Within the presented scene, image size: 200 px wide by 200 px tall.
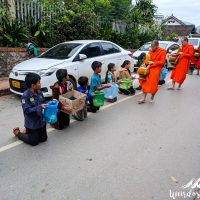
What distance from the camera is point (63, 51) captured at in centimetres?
757

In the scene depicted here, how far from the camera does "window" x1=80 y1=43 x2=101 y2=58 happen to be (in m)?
7.67

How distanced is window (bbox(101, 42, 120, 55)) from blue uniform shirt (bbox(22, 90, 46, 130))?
483 centimetres

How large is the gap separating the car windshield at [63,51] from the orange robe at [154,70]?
2.23 m

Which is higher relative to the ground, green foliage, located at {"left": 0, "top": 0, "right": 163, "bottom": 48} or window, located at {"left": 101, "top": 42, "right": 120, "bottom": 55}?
green foliage, located at {"left": 0, "top": 0, "right": 163, "bottom": 48}

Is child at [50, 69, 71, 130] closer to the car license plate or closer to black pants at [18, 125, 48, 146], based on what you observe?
black pants at [18, 125, 48, 146]

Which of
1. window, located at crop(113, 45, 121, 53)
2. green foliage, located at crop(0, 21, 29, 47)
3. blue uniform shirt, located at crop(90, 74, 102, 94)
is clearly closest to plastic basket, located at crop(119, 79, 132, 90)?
blue uniform shirt, located at crop(90, 74, 102, 94)

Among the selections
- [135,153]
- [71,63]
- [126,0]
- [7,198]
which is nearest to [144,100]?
[71,63]

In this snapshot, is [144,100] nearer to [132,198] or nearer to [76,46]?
[76,46]

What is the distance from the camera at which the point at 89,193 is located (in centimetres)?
295

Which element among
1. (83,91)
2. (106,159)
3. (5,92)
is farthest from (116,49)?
(106,159)

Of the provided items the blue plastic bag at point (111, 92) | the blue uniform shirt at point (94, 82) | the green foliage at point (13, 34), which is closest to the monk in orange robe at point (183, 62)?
the blue plastic bag at point (111, 92)

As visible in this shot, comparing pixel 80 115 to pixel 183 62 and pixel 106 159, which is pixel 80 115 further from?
pixel 183 62

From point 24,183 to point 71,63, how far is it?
4.40 metres

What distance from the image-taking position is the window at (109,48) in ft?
28.0
